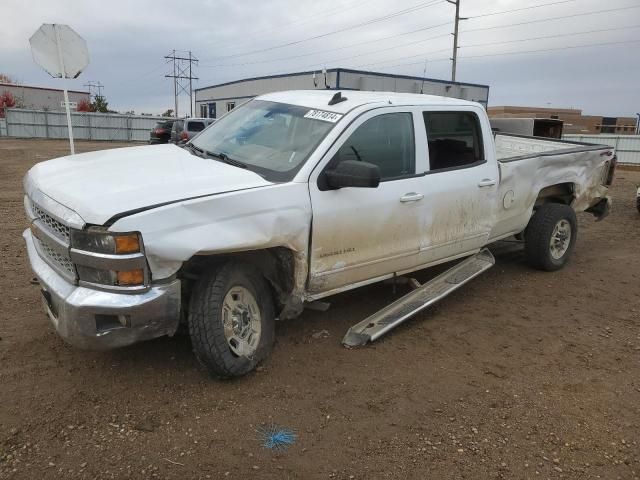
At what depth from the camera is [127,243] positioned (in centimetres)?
283

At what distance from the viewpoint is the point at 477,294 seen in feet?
18.1

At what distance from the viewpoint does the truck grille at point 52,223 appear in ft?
10.1

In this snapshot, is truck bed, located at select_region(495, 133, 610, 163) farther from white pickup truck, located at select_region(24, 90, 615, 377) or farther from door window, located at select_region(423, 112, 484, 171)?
door window, located at select_region(423, 112, 484, 171)

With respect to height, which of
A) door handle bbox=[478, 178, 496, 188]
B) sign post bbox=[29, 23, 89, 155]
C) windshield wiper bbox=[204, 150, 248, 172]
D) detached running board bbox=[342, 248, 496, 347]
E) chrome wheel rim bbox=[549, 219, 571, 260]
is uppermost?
sign post bbox=[29, 23, 89, 155]

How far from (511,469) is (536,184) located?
370 cm

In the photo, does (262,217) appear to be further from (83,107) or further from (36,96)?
(36,96)

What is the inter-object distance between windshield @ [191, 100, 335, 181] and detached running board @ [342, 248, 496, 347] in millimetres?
1396

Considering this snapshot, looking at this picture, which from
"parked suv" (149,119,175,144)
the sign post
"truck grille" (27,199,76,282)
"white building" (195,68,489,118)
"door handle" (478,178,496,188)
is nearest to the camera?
"truck grille" (27,199,76,282)

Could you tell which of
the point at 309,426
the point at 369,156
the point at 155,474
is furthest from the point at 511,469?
the point at 369,156

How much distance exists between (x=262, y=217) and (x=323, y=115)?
117 centimetres

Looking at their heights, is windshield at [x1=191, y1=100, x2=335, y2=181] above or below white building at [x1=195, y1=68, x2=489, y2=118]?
below

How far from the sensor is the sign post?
8.02m

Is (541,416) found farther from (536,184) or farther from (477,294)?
(536,184)

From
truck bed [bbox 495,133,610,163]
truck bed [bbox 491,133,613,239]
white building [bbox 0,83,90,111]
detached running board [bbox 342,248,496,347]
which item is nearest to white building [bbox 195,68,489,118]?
truck bed [bbox 495,133,610,163]
